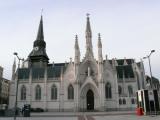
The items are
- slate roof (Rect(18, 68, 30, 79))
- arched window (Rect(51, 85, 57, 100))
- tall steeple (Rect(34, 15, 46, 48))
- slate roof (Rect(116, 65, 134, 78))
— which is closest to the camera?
arched window (Rect(51, 85, 57, 100))

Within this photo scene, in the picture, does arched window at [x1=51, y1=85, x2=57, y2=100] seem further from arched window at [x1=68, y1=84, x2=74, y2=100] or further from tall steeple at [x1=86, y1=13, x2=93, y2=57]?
tall steeple at [x1=86, y1=13, x2=93, y2=57]

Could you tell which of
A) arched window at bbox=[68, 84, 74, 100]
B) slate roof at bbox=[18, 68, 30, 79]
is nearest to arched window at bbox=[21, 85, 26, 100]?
slate roof at bbox=[18, 68, 30, 79]

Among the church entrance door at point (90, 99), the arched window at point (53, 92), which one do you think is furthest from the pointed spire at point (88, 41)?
the arched window at point (53, 92)

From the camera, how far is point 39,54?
250 feet

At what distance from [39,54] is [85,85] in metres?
26.8

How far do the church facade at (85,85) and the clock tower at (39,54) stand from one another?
10.1m

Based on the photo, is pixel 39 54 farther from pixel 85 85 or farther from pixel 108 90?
pixel 108 90

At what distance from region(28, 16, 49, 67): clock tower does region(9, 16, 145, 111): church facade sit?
10.1 m

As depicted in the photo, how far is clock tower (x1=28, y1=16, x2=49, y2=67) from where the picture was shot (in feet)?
250

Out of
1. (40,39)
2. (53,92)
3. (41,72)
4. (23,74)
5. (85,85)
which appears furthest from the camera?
(40,39)

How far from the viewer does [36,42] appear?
3086 inches

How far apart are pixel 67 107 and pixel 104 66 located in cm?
1571

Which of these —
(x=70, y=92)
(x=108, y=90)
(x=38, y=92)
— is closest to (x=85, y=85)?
(x=70, y=92)

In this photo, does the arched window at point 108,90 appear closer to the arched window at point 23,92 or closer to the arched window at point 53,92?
the arched window at point 53,92
